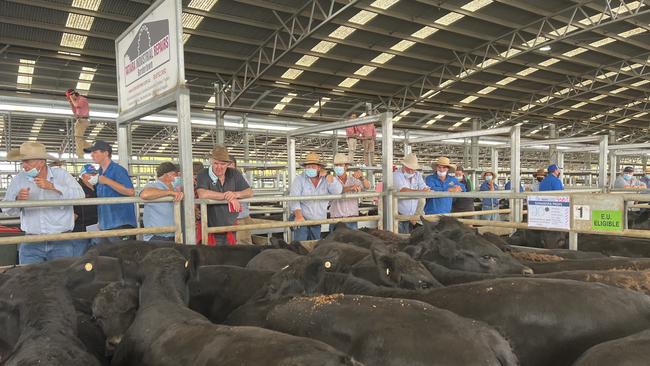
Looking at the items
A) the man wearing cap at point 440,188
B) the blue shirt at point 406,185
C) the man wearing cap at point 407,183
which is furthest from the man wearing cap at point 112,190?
the man wearing cap at point 440,188

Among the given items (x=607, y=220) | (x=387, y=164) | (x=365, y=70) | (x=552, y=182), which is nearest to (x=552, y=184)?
(x=552, y=182)

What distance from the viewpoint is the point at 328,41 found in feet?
47.1

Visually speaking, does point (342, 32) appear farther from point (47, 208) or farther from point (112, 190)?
point (47, 208)

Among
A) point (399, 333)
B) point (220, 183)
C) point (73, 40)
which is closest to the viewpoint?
point (399, 333)

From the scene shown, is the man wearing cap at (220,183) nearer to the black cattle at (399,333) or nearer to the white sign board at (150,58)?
the white sign board at (150,58)

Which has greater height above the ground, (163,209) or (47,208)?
(47,208)

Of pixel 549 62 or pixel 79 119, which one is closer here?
pixel 79 119

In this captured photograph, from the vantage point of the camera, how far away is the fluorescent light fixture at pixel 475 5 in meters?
13.1

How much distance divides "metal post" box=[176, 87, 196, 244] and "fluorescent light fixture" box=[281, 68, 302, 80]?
12.9 m

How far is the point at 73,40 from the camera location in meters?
12.2

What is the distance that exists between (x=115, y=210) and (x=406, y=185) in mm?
4396

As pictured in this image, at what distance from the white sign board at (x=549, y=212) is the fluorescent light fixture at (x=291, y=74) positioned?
43.1 ft

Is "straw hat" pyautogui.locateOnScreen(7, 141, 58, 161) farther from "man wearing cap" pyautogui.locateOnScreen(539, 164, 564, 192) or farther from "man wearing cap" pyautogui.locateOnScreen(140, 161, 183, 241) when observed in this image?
"man wearing cap" pyautogui.locateOnScreen(539, 164, 564, 192)

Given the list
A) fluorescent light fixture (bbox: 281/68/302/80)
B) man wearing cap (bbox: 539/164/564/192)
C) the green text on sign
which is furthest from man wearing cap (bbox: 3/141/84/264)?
fluorescent light fixture (bbox: 281/68/302/80)
